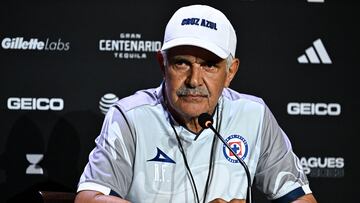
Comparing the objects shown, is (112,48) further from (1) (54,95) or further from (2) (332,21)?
(2) (332,21)

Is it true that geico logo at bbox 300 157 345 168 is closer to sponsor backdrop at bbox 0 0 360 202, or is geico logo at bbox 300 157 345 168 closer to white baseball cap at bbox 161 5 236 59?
sponsor backdrop at bbox 0 0 360 202

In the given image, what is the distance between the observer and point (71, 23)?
301 cm

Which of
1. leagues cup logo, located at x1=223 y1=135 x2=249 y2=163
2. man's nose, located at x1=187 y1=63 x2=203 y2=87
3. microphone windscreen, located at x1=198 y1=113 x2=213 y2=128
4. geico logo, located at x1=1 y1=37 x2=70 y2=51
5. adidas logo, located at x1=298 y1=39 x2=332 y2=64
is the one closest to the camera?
microphone windscreen, located at x1=198 y1=113 x2=213 y2=128

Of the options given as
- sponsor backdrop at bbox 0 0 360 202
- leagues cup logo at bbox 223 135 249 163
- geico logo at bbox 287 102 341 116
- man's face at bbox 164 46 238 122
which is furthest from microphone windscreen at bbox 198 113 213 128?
geico logo at bbox 287 102 341 116

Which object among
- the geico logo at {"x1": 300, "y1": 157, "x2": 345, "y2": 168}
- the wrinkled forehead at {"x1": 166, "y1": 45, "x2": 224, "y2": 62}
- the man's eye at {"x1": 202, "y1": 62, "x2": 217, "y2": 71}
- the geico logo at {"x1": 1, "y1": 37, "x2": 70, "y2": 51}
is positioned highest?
the geico logo at {"x1": 1, "y1": 37, "x2": 70, "y2": 51}

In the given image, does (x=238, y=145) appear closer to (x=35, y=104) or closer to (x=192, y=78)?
(x=192, y=78)

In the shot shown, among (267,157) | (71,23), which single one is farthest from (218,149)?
(71,23)

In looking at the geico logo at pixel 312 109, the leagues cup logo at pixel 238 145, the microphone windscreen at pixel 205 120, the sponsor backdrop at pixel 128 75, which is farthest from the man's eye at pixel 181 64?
the geico logo at pixel 312 109

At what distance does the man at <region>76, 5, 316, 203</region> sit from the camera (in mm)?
1968

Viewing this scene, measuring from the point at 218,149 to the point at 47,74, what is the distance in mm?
1196

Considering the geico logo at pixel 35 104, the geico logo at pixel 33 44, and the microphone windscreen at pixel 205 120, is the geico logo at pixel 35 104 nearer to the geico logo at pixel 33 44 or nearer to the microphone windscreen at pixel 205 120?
the geico logo at pixel 33 44

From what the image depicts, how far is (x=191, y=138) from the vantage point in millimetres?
2119

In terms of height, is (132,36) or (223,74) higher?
(132,36)

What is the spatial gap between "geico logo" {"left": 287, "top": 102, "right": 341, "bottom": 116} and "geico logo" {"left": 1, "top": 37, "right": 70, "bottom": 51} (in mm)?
1163
